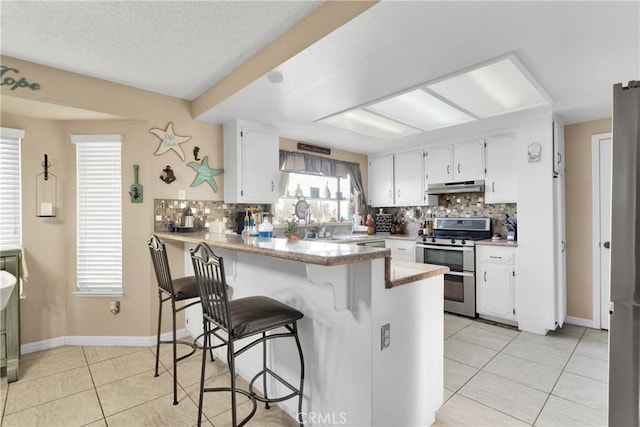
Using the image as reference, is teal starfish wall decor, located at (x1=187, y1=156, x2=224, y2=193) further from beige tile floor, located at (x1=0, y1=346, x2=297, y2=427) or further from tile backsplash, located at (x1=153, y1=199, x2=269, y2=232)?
beige tile floor, located at (x1=0, y1=346, x2=297, y2=427)

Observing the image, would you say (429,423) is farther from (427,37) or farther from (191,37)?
(191,37)

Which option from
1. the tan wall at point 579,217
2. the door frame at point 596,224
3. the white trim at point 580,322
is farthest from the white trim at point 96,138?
the white trim at point 580,322

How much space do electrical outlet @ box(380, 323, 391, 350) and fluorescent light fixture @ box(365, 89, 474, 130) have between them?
191 centimetres

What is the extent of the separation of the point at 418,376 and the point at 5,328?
122 inches

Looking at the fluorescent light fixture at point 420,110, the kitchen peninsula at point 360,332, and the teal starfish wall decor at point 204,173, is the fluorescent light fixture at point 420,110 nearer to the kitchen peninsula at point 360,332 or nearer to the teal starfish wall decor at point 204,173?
the kitchen peninsula at point 360,332

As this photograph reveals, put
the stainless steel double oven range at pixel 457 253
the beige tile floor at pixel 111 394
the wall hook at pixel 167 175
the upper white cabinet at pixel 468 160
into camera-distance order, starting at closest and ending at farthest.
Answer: the beige tile floor at pixel 111 394, the wall hook at pixel 167 175, the stainless steel double oven range at pixel 457 253, the upper white cabinet at pixel 468 160

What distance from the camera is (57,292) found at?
10.1ft

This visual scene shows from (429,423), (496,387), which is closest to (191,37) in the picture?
(429,423)

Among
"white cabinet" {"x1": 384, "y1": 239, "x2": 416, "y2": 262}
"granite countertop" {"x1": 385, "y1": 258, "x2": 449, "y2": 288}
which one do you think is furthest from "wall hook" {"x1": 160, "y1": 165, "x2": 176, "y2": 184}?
"white cabinet" {"x1": 384, "y1": 239, "x2": 416, "y2": 262}

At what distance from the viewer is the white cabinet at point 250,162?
347 centimetres

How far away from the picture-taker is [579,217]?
143 inches

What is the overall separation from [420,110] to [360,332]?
236cm

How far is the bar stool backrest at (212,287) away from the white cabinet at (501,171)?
3546 mm

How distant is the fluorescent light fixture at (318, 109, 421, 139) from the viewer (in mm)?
3309
